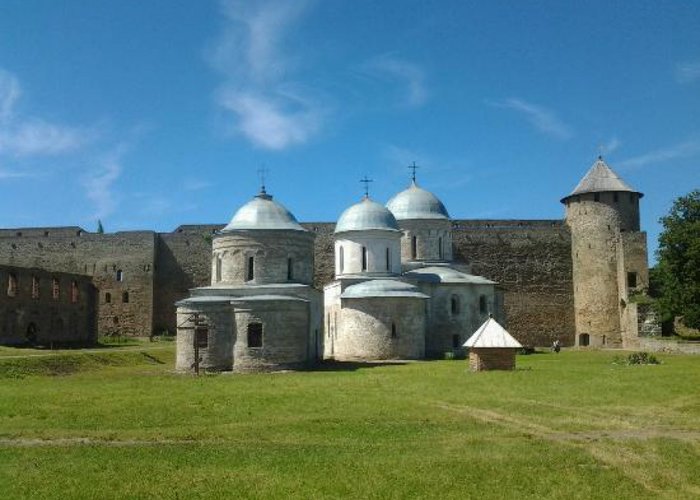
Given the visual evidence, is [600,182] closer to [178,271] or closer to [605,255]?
[605,255]

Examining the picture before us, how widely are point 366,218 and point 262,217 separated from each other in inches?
228

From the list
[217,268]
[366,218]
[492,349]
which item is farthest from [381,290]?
[492,349]

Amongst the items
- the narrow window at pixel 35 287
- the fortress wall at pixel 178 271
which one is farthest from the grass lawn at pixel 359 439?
the fortress wall at pixel 178 271

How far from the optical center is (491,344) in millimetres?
21531

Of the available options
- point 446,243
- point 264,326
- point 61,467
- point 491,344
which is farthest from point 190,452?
point 446,243

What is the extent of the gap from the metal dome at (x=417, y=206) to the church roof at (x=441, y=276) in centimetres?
264

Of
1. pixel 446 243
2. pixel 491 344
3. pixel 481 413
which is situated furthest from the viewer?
pixel 446 243

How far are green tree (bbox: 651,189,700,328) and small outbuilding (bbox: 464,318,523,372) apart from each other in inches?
540

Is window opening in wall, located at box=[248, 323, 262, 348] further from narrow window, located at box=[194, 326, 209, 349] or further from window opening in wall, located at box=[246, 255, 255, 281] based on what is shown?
window opening in wall, located at box=[246, 255, 255, 281]

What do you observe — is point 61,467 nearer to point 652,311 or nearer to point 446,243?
point 446,243

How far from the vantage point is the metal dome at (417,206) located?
119ft

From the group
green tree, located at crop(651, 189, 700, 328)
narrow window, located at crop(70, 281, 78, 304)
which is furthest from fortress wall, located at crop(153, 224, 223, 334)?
green tree, located at crop(651, 189, 700, 328)

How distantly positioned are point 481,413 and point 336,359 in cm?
1761

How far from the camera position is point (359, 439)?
34.8 ft
